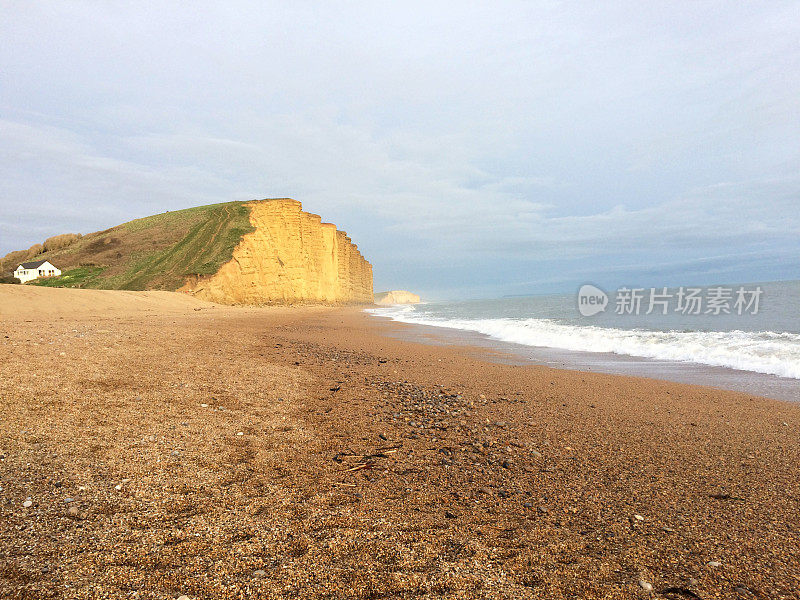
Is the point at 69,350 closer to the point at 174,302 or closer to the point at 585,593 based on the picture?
the point at 585,593

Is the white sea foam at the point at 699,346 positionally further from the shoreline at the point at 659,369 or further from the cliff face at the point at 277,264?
the cliff face at the point at 277,264

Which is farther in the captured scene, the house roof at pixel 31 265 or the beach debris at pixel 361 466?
the house roof at pixel 31 265

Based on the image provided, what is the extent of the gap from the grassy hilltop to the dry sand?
114 ft

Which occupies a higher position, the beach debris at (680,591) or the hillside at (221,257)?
the hillside at (221,257)

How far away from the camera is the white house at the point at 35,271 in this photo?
175 feet

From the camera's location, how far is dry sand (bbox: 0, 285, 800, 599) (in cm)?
256

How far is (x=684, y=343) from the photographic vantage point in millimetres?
15281

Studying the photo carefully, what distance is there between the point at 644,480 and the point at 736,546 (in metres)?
1.12

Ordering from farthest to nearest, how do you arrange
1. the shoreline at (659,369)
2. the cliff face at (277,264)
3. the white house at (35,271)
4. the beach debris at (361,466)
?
the white house at (35,271) → the cliff face at (277,264) → the shoreline at (659,369) → the beach debris at (361,466)

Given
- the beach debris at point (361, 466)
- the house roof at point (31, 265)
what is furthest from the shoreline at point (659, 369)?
the house roof at point (31, 265)

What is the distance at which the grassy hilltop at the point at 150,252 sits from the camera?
39.5m

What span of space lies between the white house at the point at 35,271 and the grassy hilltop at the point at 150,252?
122cm

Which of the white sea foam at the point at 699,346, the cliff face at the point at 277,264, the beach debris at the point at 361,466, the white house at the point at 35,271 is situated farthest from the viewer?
the white house at the point at 35,271

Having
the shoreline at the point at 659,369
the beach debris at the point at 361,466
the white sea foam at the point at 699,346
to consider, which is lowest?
the shoreline at the point at 659,369
